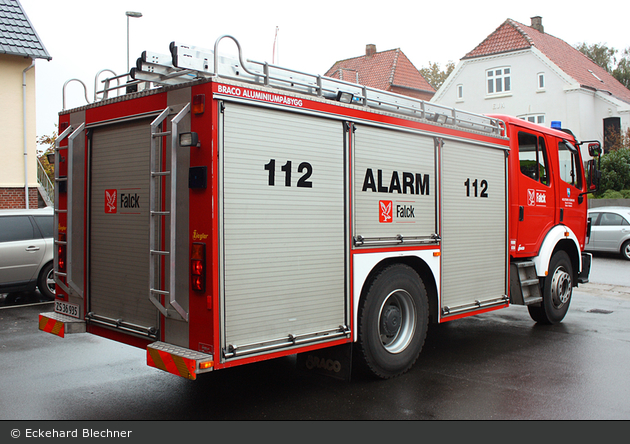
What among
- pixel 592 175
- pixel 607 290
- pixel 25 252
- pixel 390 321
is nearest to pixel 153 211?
pixel 390 321

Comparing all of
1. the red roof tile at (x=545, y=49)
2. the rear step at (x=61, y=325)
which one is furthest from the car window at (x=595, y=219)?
the rear step at (x=61, y=325)

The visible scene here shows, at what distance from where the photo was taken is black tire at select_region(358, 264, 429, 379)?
5.38 metres

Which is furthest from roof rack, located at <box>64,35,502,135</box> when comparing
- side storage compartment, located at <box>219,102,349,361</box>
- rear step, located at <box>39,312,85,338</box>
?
rear step, located at <box>39,312,85,338</box>

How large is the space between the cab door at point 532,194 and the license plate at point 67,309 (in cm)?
523

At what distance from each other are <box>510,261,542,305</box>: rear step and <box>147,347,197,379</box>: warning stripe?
4.84m

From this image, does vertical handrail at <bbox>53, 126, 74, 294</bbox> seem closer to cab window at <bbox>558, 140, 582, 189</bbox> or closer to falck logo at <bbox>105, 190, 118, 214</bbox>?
falck logo at <bbox>105, 190, 118, 214</bbox>

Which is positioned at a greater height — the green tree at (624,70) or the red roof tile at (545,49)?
the green tree at (624,70)

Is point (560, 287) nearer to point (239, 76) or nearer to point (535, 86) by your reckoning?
point (239, 76)

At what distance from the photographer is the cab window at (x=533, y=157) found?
771cm

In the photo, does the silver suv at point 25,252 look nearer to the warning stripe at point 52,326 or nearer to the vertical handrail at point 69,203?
the warning stripe at point 52,326

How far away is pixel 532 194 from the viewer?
7.74 m

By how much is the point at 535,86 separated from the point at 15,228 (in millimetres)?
30623

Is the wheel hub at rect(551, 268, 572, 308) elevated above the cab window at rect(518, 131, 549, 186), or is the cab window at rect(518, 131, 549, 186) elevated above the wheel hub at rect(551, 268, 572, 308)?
the cab window at rect(518, 131, 549, 186)

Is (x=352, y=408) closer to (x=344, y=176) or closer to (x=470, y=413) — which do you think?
(x=470, y=413)
